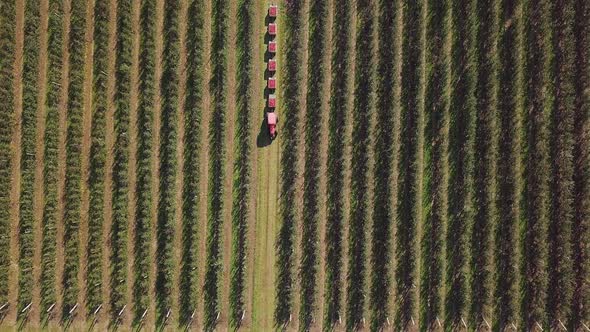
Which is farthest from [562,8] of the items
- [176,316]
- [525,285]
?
[176,316]

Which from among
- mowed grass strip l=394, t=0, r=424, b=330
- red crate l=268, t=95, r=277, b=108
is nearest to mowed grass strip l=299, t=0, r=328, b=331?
red crate l=268, t=95, r=277, b=108

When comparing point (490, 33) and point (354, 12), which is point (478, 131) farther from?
point (354, 12)

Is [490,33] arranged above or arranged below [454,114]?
above

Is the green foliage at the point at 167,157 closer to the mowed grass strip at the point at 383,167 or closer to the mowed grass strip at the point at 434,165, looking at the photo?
the mowed grass strip at the point at 383,167

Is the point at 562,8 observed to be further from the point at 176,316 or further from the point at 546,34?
the point at 176,316

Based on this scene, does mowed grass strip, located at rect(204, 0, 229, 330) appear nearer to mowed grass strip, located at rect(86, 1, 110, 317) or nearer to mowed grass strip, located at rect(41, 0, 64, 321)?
mowed grass strip, located at rect(86, 1, 110, 317)

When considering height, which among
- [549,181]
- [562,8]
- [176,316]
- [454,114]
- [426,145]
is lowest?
[176,316]
